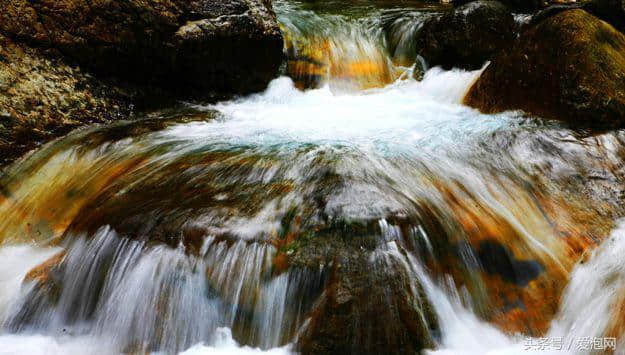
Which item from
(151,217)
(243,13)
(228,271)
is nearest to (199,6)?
(243,13)

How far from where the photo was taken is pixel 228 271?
2867 mm

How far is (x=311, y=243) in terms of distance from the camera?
2904mm

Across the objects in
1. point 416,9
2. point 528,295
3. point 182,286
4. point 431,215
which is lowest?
point 528,295

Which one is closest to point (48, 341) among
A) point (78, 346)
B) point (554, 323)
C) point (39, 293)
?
point (78, 346)

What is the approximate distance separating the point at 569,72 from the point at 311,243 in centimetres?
387

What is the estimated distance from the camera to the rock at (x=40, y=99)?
4.52m

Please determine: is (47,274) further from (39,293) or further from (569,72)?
(569,72)

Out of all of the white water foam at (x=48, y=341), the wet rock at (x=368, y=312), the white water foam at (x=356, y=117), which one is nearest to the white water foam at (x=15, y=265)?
the white water foam at (x=48, y=341)

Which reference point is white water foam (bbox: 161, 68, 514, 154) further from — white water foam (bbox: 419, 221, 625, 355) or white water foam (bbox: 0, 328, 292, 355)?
white water foam (bbox: 0, 328, 292, 355)

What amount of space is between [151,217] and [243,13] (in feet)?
13.7

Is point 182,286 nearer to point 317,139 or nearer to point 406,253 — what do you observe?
point 406,253

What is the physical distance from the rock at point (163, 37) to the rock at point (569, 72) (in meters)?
3.64

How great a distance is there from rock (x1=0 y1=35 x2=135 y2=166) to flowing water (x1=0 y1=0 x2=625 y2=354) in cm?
23

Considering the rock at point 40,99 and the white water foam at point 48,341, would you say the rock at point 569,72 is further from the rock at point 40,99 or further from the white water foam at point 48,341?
the rock at point 40,99
